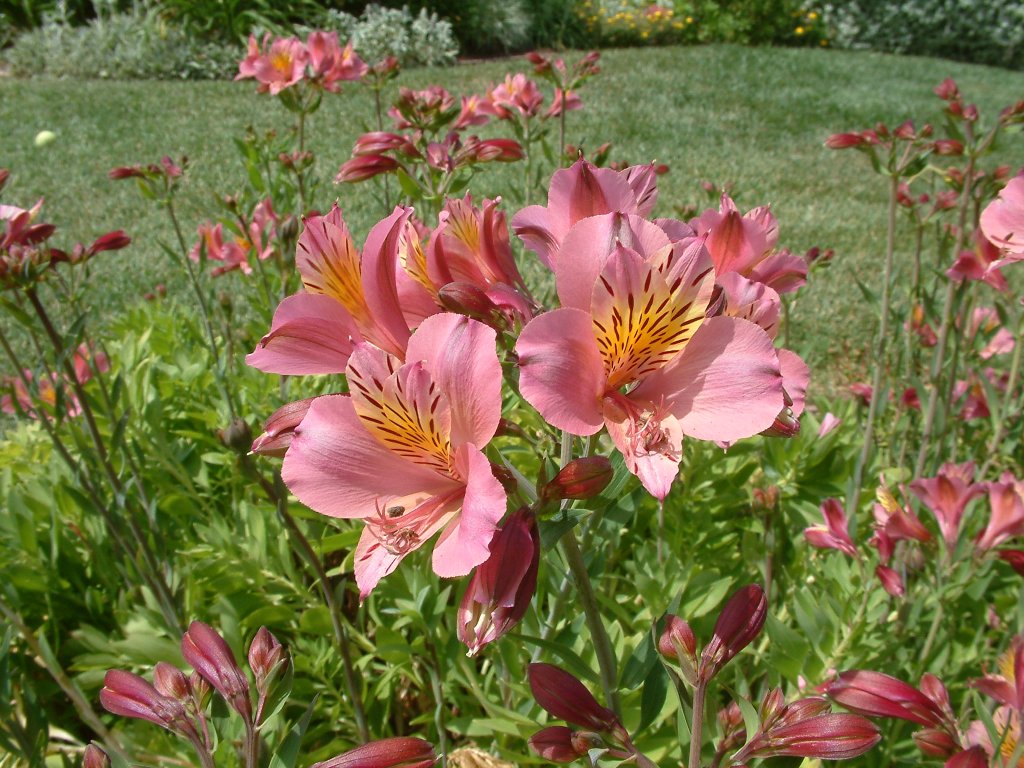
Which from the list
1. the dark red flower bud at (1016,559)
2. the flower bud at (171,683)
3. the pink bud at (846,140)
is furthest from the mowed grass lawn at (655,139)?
the flower bud at (171,683)

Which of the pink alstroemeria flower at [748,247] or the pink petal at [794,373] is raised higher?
the pink alstroemeria flower at [748,247]

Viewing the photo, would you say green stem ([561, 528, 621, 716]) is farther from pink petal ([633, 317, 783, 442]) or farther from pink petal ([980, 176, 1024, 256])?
pink petal ([980, 176, 1024, 256])

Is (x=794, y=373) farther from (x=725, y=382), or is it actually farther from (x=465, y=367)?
(x=465, y=367)

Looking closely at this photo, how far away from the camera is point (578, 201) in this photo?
914 millimetres

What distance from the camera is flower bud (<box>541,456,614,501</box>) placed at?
0.75m

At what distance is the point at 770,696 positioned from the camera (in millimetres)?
859

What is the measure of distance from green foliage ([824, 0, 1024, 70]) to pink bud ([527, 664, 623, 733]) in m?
14.9

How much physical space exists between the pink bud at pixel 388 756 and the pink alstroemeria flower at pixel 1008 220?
1042mm

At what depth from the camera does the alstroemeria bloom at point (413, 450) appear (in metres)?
0.75

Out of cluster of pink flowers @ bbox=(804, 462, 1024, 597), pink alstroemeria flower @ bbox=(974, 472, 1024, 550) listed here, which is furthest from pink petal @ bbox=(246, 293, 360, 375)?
pink alstroemeria flower @ bbox=(974, 472, 1024, 550)

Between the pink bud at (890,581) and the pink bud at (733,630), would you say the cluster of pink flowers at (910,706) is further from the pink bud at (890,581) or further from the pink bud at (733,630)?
the pink bud at (890,581)

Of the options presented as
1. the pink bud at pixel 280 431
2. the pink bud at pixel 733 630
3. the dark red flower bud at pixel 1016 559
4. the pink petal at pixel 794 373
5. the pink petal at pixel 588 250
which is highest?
the pink petal at pixel 588 250

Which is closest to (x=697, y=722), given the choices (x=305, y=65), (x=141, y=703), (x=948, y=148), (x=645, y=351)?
(x=645, y=351)

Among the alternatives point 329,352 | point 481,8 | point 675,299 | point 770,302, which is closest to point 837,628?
point 770,302
